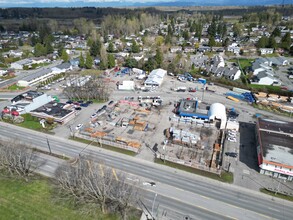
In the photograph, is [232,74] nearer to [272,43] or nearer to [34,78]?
[272,43]

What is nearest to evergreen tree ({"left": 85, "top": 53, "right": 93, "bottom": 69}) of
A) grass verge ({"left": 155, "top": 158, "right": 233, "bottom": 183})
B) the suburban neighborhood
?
the suburban neighborhood

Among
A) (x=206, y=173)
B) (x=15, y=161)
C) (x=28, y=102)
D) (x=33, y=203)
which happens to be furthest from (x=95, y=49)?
(x=206, y=173)

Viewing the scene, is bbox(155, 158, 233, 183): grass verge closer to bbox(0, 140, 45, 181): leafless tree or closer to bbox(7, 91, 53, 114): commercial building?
bbox(0, 140, 45, 181): leafless tree

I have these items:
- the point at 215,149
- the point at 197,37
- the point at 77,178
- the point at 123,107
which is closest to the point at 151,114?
the point at 123,107

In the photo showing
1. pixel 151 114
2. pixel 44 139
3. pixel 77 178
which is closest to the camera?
pixel 77 178

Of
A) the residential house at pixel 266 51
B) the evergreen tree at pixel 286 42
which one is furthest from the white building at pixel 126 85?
the evergreen tree at pixel 286 42

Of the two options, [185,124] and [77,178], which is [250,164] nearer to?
[185,124]

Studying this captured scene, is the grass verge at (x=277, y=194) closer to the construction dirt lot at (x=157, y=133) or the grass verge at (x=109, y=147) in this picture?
the construction dirt lot at (x=157, y=133)
